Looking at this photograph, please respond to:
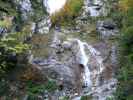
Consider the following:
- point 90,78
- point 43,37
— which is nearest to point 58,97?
point 90,78

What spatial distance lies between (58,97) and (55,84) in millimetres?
502

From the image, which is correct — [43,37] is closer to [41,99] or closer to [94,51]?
[94,51]

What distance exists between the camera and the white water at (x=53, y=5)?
47.8ft

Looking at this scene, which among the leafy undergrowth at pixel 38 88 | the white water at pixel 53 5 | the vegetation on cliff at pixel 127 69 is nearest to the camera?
the vegetation on cliff at pixel 127 69

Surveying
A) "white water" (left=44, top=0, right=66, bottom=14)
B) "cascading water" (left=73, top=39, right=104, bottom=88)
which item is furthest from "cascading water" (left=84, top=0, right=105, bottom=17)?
"cascading water" (left=73, top=39, right=104, bottom=88)

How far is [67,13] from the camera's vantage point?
1430cm

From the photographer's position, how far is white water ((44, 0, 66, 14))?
1457 centimetres

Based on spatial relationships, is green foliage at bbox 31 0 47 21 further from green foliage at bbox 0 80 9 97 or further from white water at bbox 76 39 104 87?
green foliage at bbox 0 80 9 97

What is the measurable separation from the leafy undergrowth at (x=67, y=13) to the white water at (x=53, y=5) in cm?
30

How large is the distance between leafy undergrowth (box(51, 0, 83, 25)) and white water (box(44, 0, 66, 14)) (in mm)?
297

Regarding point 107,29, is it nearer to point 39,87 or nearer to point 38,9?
point 38,9

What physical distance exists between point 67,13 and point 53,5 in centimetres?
95

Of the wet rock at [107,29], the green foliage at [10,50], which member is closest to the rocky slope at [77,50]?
the wet rock at [107,29]

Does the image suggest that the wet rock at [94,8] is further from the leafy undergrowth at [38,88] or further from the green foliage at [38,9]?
the leafy undergrowth at [38,88]
